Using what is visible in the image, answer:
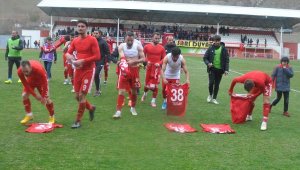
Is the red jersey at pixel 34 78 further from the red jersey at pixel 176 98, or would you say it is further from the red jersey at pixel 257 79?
the red jersey at pixel 257 79

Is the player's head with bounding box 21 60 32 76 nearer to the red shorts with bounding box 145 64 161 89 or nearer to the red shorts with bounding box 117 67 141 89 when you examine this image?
the red shorts with bounding box 117 67 141 89

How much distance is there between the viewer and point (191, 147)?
800 cm

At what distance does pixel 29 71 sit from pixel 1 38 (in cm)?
5806

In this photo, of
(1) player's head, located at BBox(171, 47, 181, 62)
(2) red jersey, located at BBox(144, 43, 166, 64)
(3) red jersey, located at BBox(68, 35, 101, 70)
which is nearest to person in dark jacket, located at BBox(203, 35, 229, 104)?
(2) red jersey, located at BBox(144, 43, 166, 64)

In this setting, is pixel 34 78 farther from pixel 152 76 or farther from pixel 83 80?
pixel 152 76

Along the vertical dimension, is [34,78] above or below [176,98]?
above

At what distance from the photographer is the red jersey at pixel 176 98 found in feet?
36.0

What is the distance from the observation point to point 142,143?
8203 millimetres

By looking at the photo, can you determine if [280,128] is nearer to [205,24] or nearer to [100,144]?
[100,144]

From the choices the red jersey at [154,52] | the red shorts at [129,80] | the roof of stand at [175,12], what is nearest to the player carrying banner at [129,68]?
the red shorts at [129,80]

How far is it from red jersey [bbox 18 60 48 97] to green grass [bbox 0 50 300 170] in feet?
2.75

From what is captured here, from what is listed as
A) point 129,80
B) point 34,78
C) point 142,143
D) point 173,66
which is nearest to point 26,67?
point 34,78

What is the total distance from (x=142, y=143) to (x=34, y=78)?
263 centimetres

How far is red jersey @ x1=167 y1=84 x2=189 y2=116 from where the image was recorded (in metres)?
11.0
